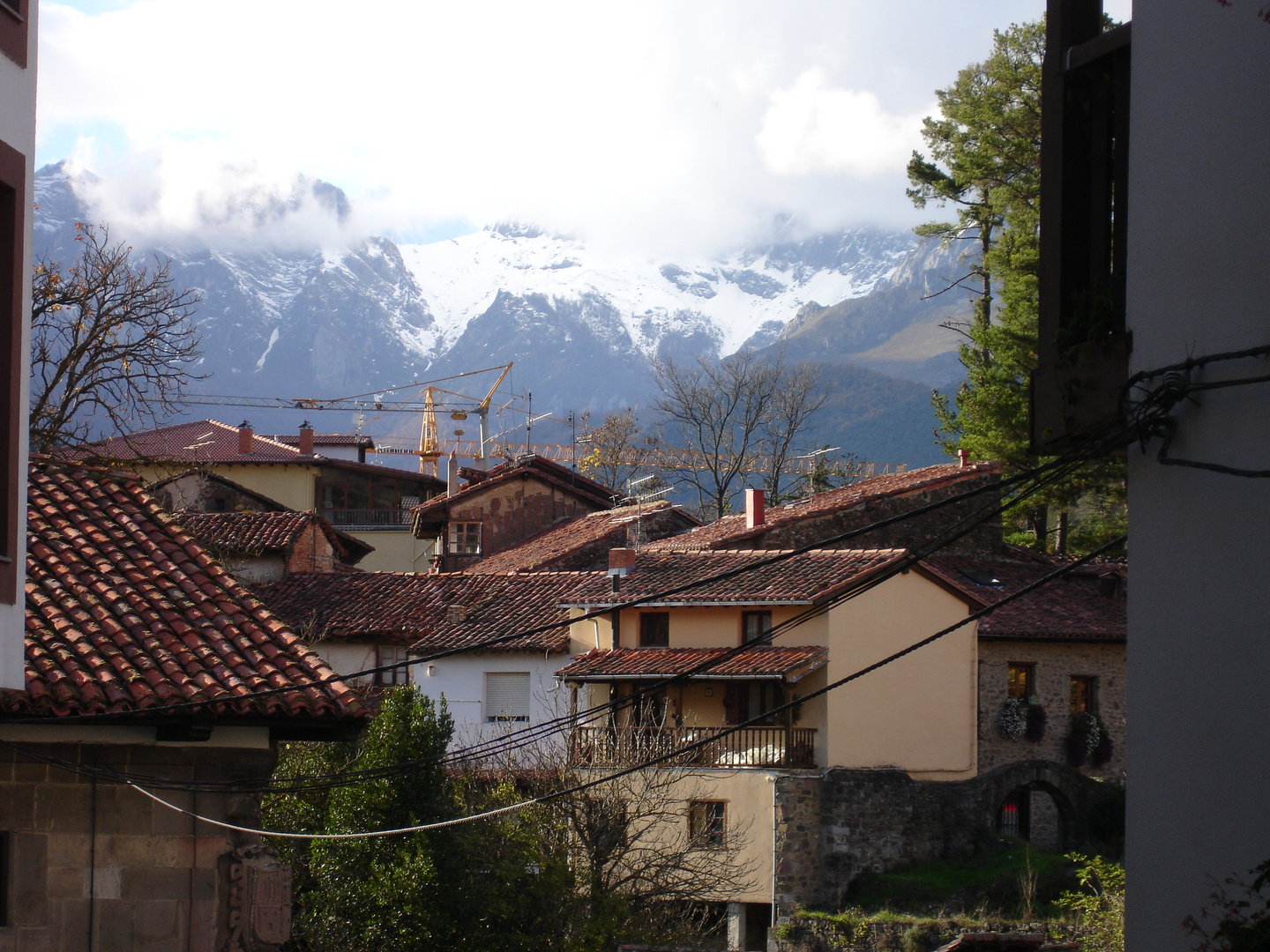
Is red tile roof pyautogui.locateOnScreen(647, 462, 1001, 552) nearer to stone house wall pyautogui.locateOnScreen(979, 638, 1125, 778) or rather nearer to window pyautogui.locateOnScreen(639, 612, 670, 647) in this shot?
window pyautogui.locateOnScreen(639, 612, 670, 647)

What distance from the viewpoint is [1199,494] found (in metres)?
5.92

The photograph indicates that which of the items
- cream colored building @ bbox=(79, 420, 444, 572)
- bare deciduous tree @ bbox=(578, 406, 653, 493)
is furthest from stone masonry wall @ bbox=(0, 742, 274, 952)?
bare deciduous tree @ bbox=(578, 406, 653, 493)

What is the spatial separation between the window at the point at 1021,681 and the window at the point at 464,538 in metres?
18.7

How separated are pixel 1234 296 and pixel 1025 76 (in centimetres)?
3270

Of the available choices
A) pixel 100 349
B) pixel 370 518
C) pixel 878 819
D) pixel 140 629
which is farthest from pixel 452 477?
pixel 140 629

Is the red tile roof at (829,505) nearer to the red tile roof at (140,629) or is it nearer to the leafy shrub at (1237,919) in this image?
the red tile roof at (140,629)

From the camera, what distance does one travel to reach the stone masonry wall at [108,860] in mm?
9727

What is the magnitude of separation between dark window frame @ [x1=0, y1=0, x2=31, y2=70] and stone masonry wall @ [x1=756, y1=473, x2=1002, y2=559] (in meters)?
25.2

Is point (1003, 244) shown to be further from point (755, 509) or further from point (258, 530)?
point (258, 530)

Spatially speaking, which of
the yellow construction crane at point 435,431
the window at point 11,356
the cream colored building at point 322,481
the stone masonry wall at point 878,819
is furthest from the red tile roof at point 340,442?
the window at point 11,356

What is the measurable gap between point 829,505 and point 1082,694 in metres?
7.08

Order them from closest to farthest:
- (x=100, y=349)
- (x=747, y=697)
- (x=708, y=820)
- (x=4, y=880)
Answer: (x=4, y=880)
(x=100, y=349)
(x=708, y=820)
(x=747, y=697)

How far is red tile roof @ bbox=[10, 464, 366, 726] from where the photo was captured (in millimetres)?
9430

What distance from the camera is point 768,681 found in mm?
28172
